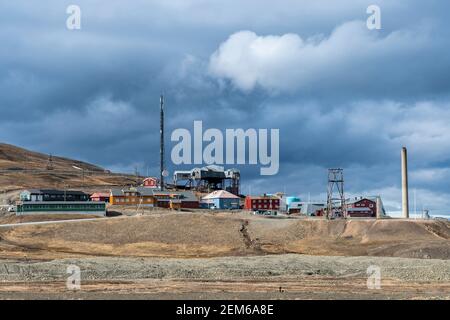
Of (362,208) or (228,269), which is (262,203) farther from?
(228,269)

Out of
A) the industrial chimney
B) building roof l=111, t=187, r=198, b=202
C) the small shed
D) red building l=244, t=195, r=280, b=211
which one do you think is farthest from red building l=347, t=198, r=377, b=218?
building roof l=111, t=187, r=198, b=202

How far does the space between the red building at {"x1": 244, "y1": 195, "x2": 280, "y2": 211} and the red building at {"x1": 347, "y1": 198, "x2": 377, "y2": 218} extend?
18292 millimetres

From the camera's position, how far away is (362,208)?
13362 centimetres

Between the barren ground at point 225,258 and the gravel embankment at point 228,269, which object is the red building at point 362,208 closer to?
the barren ground at point 225,258

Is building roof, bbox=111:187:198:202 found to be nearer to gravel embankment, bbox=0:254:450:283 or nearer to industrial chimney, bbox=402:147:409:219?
industrial chimney, bbox=402:147:409:219

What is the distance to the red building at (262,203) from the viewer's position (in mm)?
144500

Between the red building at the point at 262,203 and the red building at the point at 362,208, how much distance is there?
60.0 ft

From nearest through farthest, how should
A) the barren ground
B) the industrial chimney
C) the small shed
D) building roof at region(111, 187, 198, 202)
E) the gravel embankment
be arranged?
1. the barren ground
2. the gravel embankment
3. the industrial chimney
4. building roof at region(111, 187, 198, 202)
5. the small shed

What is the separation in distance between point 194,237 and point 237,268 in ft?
100

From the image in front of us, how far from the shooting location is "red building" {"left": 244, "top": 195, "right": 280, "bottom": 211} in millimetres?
144500

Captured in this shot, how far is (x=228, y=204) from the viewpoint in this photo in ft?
475
